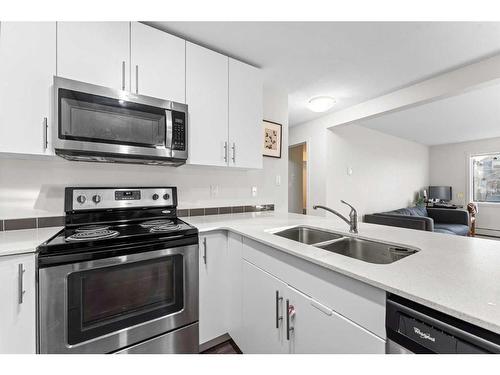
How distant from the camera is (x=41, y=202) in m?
1.41

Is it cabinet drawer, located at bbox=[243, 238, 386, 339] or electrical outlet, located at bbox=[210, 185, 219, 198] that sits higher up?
electrical outlet, located at bbox=[210, 185, 219, 198]

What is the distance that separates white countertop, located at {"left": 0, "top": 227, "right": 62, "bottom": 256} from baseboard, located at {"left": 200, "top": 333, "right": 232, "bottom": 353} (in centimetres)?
115

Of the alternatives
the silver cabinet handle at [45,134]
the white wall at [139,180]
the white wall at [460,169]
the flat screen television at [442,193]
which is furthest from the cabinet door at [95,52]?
the white wall at [460,169]

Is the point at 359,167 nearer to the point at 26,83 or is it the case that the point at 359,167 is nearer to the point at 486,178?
the point at 486,178

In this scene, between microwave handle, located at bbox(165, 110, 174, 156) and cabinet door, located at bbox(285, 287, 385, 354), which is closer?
cabinet door, located at bbox(285, 287, 385, 354)

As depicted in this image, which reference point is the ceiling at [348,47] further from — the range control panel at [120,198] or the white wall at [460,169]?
the white wall at [460,169]

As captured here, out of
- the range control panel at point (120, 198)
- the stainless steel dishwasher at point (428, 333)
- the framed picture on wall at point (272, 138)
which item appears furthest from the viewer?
the framed picture on wall at point (272, 138)

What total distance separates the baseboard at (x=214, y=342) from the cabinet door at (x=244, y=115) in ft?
4.22

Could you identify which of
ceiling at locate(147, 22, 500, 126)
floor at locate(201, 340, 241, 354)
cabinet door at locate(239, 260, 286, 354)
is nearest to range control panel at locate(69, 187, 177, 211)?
cabinet door at locate(239, 260, 286, 354)

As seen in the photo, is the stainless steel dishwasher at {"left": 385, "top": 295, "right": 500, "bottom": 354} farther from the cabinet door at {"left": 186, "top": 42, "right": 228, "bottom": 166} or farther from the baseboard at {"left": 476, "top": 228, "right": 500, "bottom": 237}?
the baseboard at {"left": 476, "top": 228, "right": 500, "bottom": 237}

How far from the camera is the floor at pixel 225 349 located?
151 centimetres

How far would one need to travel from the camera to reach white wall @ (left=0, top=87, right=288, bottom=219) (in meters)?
1.35

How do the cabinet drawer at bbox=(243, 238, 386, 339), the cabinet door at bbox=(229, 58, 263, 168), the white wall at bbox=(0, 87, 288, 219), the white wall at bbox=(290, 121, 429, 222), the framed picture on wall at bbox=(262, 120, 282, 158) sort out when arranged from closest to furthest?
1. the cabinet drawer at bbox=(243, 238, 386, 339)
2. the white wall at bbox=(0, 87, 288, 219)
3. the cabinet door at bbox=(229, 58, 263, 168)
4. the framed picture on wall at bbox=(262, 120, 282, 158)
5. the white wall at bbox=(290, 121, 429, 222)
